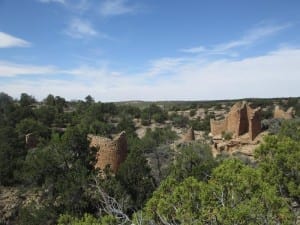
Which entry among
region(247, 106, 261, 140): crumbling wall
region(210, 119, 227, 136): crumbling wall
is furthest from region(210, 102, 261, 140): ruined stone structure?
region(210, 119, 227, 136): crumbling wall

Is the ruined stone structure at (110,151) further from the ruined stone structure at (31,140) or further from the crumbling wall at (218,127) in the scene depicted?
the crumbling wall at (218,127)

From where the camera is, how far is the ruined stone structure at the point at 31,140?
35.8m

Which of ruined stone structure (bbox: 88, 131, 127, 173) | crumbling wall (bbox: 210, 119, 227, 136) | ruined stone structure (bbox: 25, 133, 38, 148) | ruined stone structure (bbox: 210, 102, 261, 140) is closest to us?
ruined stone structure (bbox: 88, 131, 127, 173)

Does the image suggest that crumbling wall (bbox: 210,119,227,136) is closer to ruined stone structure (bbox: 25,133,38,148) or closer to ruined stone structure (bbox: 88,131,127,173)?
ruined stone structure (bbox: 88,131,127,173)

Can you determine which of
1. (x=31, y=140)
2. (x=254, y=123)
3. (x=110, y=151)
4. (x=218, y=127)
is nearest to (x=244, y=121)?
(x=254, y=123)

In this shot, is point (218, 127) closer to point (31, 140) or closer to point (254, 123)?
point (254, 123)

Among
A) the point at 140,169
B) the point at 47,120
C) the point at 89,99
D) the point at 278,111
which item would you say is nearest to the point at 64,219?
the point at 140,169

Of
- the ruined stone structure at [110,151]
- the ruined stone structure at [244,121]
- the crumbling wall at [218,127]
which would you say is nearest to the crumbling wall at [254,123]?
the ruined stone structure at [244,121]

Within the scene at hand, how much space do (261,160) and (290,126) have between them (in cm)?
1209

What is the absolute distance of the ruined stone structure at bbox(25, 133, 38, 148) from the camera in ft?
117

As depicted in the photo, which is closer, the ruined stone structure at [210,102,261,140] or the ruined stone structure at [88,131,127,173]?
the ruined stone structure at [88,131,127,173]

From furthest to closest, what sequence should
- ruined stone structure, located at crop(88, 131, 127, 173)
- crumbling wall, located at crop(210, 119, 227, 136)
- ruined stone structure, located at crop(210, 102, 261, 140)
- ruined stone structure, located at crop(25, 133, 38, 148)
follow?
1. crumbling wall, located at crop(210, 119, 227, 136)
2. ruined stone structure, located at crop(210, 102, 261, 140)
3. ruined stone structure, located at crop(25, 133, 38, 148)
4. ruined stone structure, located at crop(88, 131, 127, 173)

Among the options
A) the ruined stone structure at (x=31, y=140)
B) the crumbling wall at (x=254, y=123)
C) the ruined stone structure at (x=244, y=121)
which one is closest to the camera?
Answer: the ruined stone structure at (x=31, y=140)

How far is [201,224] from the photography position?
36.0 feet
